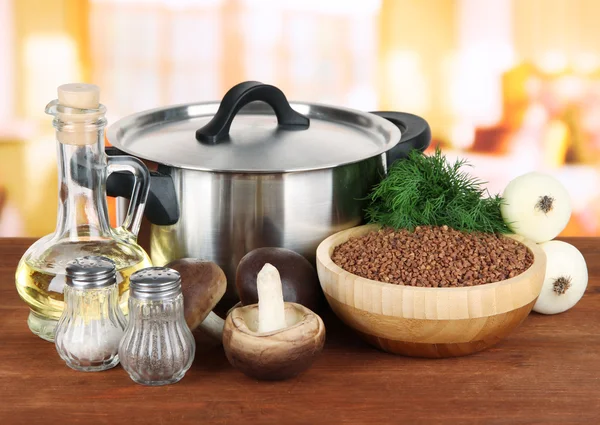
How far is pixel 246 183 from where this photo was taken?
88 centimetres

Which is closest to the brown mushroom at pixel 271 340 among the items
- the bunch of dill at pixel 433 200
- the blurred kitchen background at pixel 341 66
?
the bunch of dill at pixel 433 200

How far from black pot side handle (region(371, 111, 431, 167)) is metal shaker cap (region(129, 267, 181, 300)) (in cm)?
39

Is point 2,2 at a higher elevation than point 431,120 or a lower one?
higher

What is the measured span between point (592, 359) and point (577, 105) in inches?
83.9

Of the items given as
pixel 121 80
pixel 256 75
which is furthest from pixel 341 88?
pixel 121 80

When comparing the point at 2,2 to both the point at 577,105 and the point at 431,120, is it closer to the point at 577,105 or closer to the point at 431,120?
the point at 431,120

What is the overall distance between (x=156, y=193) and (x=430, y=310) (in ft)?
1.09

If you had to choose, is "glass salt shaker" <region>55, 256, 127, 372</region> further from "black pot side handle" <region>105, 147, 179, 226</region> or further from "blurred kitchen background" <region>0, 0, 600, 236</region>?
"blurred kitchen background" <region>0, 0, 600, 236</region>

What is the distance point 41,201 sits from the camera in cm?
272

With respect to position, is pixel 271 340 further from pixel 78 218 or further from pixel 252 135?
pixel 252 135

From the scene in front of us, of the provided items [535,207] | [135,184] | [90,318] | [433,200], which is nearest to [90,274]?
[90,318]

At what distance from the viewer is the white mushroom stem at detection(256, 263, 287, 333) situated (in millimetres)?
760

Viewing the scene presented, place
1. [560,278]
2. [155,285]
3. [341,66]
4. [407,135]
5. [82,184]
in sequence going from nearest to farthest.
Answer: [155,285], [82,184], [560,278], [407,135], [341,66]

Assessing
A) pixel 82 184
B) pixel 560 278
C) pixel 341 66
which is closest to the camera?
pixel 82 184
